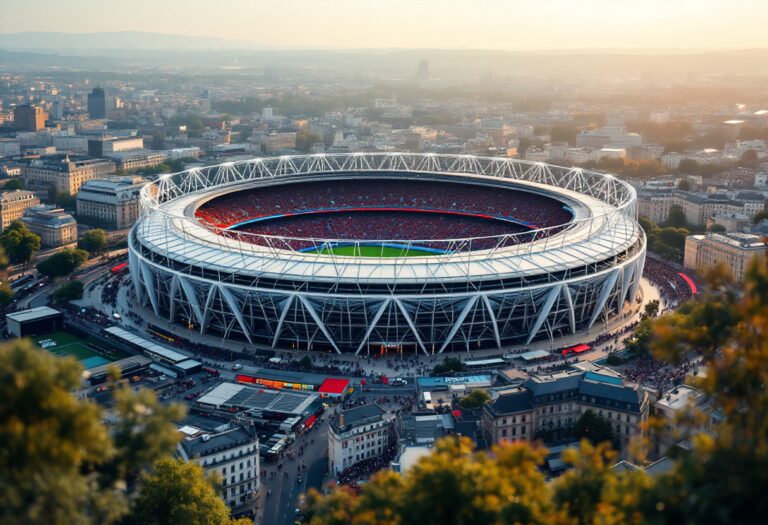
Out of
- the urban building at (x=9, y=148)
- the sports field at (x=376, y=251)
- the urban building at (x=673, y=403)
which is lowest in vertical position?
the urban building at (x=673, y=403)

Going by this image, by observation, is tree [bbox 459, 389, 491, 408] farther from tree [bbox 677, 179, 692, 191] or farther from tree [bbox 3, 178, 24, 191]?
tree [bbox 3, 178, 24, 191]

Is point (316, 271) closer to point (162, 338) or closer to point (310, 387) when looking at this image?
point (310, 387)

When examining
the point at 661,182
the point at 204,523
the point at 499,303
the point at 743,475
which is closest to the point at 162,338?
the point at 499,303

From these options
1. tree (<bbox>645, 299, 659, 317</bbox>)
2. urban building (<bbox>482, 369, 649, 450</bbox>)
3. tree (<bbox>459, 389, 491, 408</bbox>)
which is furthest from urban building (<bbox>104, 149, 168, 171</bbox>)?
urban building (<bbox>482, 369, 649, 450</bbox>)

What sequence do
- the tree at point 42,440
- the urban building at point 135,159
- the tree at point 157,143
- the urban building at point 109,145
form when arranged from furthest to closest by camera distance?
1. the tree at point 157,143
2. the urban building at point 109,145
3. the urban building at point 135,159
4. the tree at point 42,440

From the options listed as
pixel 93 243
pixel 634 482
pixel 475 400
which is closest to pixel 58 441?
pixel 634 482

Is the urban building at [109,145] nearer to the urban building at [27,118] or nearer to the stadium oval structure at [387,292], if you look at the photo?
the urban building at [27,118]

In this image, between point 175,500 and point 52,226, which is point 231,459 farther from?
point 52,226

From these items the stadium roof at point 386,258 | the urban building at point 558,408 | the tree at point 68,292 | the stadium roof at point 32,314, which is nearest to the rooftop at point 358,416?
the urban building at point 558,408
